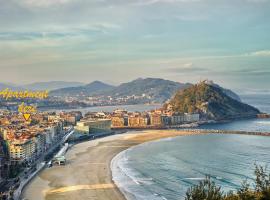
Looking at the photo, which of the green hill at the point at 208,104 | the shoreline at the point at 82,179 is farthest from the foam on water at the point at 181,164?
the green hill at the point at 208,104

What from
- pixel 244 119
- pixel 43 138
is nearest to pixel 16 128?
pixel 43 138

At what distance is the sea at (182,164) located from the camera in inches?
1428

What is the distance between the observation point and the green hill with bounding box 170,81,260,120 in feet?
391

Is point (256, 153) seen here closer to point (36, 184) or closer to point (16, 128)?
point (36, 184)

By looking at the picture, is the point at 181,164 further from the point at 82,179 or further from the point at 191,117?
the point at 191,117

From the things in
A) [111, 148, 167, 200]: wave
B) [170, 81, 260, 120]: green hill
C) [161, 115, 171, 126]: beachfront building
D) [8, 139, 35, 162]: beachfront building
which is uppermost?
[170, 81, 260, 120]: green hill

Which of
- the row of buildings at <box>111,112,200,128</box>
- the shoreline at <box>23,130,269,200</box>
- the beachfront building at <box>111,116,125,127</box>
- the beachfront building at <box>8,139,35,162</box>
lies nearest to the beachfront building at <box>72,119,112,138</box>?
the beachfront building at <box>111,116,125,127</box>

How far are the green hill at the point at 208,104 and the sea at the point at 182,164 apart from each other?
47.8 metres

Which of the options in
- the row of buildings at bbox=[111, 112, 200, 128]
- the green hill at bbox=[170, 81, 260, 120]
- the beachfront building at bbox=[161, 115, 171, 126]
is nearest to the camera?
the row of buildings at bbox=[111, 112, 200, 128]

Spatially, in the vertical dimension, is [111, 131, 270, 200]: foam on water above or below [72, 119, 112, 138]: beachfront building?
below

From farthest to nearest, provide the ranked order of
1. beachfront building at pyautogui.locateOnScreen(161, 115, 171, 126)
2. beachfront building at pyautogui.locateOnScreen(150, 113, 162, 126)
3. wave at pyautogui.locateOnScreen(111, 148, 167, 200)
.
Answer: beachfront building at pyautogui.locateOnScreen(161, 115, 171, 126) → beachfront building at pyautogui.locateOnScreen(150, 113, 162, 126) → wave at pyautogui.locateOnScreen(111, 148, 167, 200)

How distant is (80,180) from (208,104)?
85.0m

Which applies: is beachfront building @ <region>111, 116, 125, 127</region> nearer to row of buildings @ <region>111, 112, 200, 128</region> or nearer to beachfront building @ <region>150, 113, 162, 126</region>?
row of buildings @ <region>111, 112, 200, 128</region>

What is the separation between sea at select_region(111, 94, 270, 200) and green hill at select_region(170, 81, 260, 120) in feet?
A: 157
